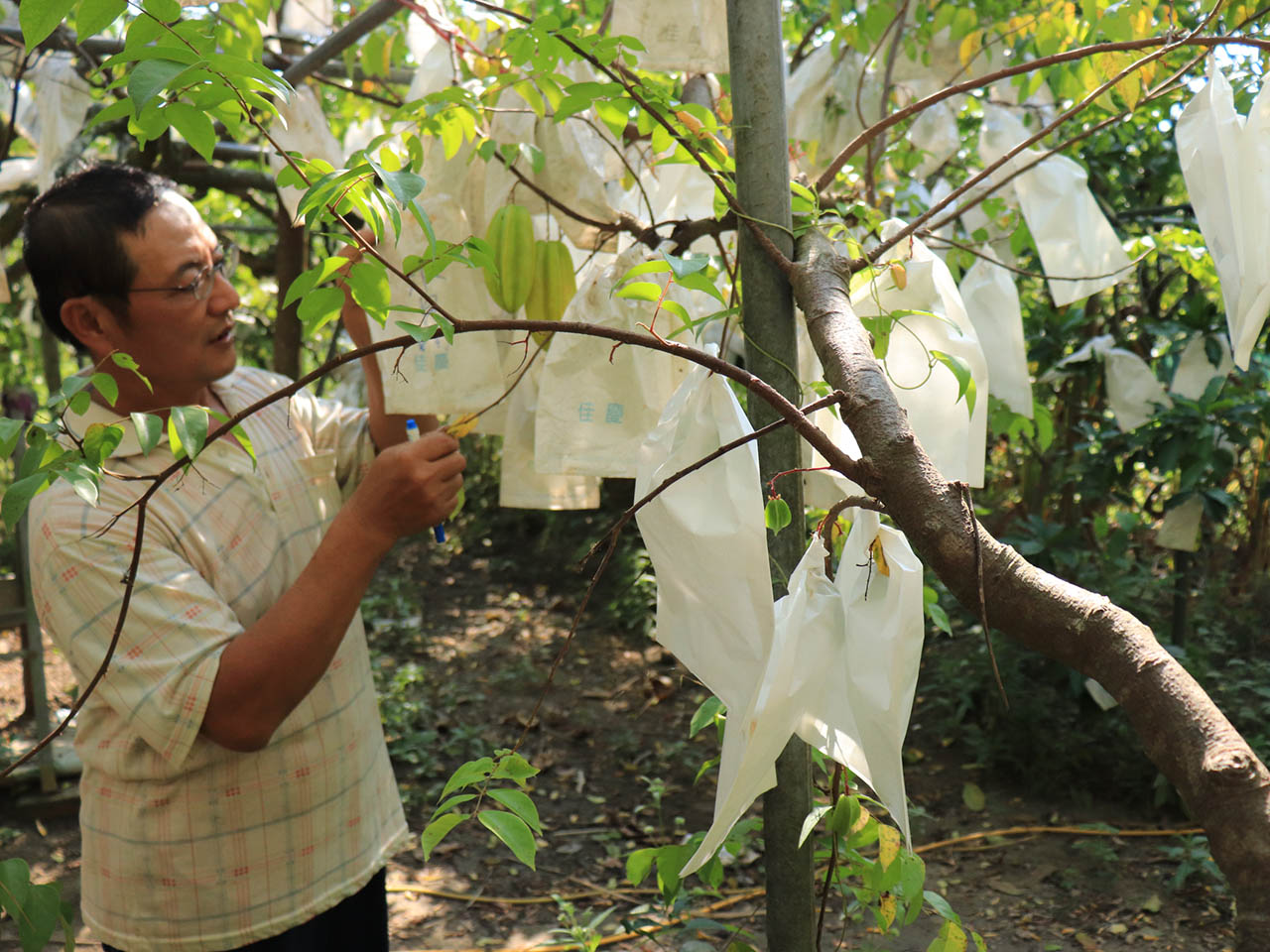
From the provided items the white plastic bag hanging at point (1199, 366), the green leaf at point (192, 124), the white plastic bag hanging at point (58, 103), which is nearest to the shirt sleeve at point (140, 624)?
the green leaf at point (192, 124)

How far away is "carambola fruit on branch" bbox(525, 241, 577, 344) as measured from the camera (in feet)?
4.12

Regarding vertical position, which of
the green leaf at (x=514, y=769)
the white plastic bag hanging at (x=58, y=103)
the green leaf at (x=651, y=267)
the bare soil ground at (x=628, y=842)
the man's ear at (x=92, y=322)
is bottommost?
the bare soil ground at (x=628, y=842)

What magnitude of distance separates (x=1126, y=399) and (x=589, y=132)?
1.63 meters

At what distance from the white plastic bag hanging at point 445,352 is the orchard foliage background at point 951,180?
0.05m

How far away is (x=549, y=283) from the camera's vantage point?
1.26 meters

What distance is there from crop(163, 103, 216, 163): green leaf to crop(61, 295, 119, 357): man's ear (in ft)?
1.81

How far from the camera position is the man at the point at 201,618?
3.76 feet

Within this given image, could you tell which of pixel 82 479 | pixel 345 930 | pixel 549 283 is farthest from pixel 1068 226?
pixel 345 930

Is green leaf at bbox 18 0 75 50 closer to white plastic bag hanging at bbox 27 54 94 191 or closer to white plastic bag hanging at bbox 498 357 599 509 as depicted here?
white plastic bag hanging at bbox 498 357 599 509

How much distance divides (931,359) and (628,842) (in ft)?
6.66

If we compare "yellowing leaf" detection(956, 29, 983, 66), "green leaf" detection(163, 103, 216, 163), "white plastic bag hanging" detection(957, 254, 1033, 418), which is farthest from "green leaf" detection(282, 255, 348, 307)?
"yellowing leaf" detection(956, 29, 983, 66)

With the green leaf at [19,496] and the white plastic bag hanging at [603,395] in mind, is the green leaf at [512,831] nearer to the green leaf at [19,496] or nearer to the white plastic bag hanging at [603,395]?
the green leaf at [19,496]

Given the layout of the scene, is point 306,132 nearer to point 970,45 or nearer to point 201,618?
point 201,618

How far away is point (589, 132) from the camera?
4.24ft
